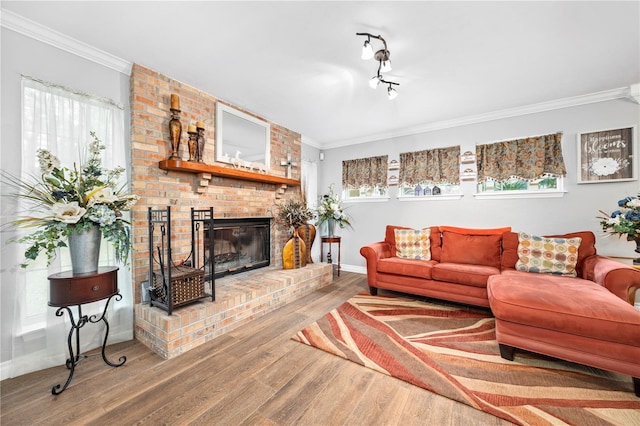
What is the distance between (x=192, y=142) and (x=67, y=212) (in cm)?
134

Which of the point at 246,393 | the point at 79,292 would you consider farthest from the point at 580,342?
the point at 79,292

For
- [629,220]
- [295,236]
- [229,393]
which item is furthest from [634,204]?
[229,393]

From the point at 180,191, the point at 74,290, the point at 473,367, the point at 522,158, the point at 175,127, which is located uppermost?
the point at 175,127

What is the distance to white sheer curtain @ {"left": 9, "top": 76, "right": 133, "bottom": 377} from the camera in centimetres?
180

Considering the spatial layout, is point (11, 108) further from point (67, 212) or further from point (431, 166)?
point (431, 166)

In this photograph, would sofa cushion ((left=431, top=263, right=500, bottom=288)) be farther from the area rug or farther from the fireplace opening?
the fireplace opening

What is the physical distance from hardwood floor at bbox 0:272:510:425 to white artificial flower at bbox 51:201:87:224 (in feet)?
3.72

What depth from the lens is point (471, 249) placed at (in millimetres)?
3219

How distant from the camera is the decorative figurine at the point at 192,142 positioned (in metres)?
2.63

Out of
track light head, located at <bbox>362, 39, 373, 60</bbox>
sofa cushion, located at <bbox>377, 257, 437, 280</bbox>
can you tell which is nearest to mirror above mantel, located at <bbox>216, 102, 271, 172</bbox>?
track light head, located at <bbox>362, 39, 373, 60</bbox>

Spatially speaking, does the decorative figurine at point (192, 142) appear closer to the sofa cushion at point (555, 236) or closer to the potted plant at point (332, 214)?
the potted plant at point (332, 214)

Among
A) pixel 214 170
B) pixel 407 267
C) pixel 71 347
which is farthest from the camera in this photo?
pixel 407 267

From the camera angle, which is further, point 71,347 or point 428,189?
point 428,189

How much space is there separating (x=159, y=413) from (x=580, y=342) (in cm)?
279
